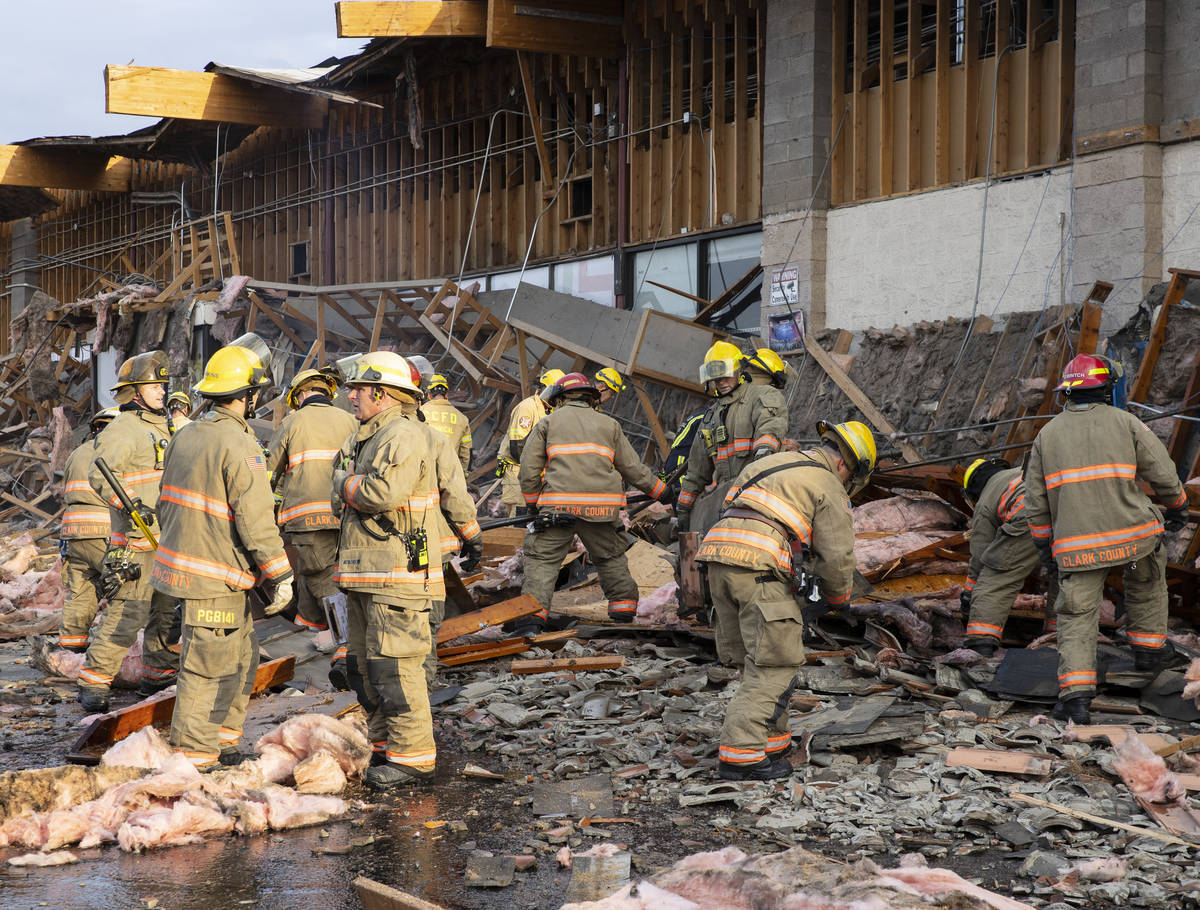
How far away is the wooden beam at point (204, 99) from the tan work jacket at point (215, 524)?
14557 mm

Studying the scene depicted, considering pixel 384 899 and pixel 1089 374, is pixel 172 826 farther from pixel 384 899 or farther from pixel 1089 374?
pixel 1089 374

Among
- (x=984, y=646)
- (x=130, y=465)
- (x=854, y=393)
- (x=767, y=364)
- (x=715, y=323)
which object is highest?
(x=715, y=323)

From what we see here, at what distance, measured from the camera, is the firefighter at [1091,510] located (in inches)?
254

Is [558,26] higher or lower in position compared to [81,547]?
higher

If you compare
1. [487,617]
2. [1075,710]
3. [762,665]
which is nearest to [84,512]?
[487,617]

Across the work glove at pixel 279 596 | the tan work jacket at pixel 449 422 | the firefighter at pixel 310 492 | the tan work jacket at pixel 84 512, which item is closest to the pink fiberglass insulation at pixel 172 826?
the work glove at pixel 279 596

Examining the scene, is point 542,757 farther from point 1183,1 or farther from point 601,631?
point 1183,1

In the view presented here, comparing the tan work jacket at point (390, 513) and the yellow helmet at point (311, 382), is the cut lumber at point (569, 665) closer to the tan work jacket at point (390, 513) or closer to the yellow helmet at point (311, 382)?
the tan work jacket at point (390, 513)

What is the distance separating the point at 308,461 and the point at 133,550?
1.27 m

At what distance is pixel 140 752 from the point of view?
5551mm

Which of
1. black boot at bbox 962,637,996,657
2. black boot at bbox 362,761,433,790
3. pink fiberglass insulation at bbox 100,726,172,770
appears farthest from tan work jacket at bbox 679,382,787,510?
pink fiberglass insulation at bbox 100,726,172,770

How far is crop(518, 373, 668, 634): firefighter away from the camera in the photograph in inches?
348

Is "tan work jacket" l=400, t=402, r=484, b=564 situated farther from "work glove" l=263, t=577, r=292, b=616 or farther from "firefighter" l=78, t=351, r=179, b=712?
"firefighter" l=78, t=351, r=179, b=712

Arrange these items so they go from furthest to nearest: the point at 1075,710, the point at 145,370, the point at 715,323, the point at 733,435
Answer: the point at 715,323 < the point at 733,435 < the point at 145,370 < the point at 1075,710
